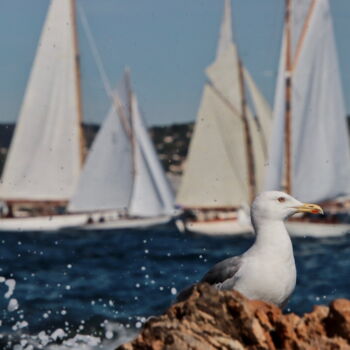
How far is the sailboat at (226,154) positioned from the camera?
6931 cm

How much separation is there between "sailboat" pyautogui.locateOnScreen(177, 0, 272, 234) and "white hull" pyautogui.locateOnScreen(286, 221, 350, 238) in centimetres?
443

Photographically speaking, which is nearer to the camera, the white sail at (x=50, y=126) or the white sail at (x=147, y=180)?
the white sail at (x=147, y=180)

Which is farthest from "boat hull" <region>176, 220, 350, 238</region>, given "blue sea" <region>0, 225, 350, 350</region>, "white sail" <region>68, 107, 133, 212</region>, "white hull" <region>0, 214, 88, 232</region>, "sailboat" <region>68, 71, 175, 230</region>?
"blue sea" <region>0, 225, 350, 350</region>

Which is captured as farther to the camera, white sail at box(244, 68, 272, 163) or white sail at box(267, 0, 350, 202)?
white sail at box(244, 68, 272, 163)

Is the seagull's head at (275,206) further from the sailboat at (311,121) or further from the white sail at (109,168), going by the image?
the white sail at (109,168)

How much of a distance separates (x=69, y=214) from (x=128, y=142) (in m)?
11.3

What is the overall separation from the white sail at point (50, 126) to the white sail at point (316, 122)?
19184 mm

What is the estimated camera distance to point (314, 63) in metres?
62.3

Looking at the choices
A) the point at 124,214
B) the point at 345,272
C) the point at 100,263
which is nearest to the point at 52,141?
the point at 124,214

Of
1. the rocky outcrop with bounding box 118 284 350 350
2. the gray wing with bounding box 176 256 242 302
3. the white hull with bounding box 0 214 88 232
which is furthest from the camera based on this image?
the white hull with bounding box 0 214 88 232

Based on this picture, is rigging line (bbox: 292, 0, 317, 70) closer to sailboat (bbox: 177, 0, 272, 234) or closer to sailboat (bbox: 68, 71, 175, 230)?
sailboat (bbox: 177, 0, 272, 234)

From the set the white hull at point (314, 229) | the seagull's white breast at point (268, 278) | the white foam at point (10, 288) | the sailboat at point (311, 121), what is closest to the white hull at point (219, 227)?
the white hull at point (314, 229)

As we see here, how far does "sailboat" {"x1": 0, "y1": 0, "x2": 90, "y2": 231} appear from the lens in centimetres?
7512

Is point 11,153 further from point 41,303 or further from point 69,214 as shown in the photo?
point 41,303
